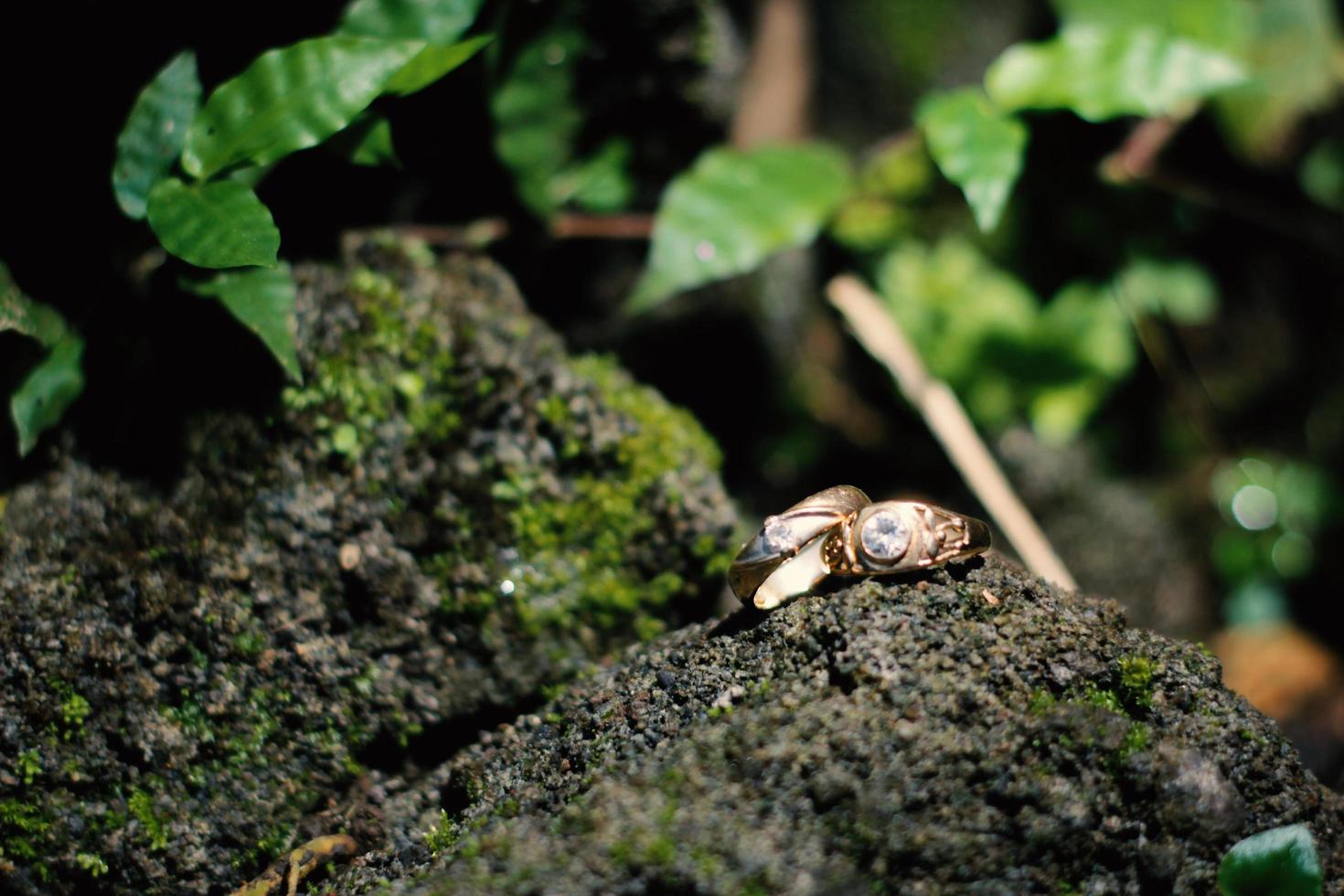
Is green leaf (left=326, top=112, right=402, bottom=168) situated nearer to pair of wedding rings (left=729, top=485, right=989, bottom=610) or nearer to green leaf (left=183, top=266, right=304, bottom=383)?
green leaf (left=183, top=266, right=304, bottom=383)

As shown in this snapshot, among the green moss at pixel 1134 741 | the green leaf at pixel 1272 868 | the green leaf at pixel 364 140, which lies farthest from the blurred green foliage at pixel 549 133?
the green leaf at pixel 1272 868

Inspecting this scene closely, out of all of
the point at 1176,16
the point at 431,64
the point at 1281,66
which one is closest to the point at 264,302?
the point at 431,64

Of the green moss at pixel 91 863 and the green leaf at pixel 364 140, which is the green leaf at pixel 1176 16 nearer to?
the green leaf at pixel 364 140

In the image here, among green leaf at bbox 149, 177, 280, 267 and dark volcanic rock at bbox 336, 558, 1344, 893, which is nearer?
dark volcanic rock at bbox 336, 558, 1344, 893

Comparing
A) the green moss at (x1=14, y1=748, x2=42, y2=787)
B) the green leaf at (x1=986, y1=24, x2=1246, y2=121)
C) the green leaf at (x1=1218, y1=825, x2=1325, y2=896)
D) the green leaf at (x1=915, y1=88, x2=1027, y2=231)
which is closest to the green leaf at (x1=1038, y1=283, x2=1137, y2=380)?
the green leaf at (x1=986, y1=24, x2=1246, y2=121)

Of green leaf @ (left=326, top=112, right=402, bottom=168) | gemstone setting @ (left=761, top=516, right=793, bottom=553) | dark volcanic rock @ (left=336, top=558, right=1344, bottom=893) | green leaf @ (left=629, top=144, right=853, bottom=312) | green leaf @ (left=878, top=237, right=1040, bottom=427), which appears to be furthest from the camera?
green leaf @ (left=878, top=237, right=1040, bottom=427)

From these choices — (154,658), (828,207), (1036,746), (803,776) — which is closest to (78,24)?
(154,658)

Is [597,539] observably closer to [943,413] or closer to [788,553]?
[788,553]
